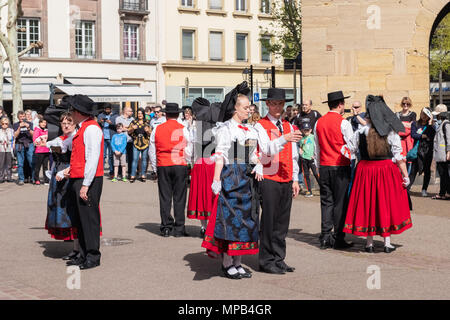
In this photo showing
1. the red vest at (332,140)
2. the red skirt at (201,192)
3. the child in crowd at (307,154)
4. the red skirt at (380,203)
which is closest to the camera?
the red skirt at (380,203)

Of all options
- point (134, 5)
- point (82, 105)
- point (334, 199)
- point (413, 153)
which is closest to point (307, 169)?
point (413, 153)

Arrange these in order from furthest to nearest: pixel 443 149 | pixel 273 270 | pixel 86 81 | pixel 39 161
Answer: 1. pixel 86 81
2. pixel 39 161
3. pixel 443 149
4. pixel 273 270

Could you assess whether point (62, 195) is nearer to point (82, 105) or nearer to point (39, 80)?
point (82, 105)

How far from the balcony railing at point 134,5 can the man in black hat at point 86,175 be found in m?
38.4

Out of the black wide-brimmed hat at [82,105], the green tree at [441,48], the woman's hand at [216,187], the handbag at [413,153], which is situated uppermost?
the green tree at [441,48]

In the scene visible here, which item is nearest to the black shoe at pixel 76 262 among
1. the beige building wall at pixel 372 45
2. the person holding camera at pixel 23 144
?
the beige building wall at pixel 372 45

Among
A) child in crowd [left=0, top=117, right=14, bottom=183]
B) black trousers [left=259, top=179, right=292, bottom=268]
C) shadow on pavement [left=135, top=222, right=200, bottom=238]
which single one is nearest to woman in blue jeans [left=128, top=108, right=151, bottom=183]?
child in crowd [left=0, top=117, right=14, bottom=183]

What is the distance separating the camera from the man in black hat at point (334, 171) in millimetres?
9500

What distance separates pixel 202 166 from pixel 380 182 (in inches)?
108

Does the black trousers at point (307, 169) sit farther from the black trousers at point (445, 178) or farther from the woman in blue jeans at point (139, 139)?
the woman in blue jeans at point (139, 139)

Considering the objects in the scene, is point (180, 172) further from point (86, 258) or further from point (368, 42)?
point (368, 42)

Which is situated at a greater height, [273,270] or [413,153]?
[413,153]

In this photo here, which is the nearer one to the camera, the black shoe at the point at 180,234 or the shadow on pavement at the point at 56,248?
the shadow on pavement at the point at 56,248

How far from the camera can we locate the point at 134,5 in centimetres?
4622
